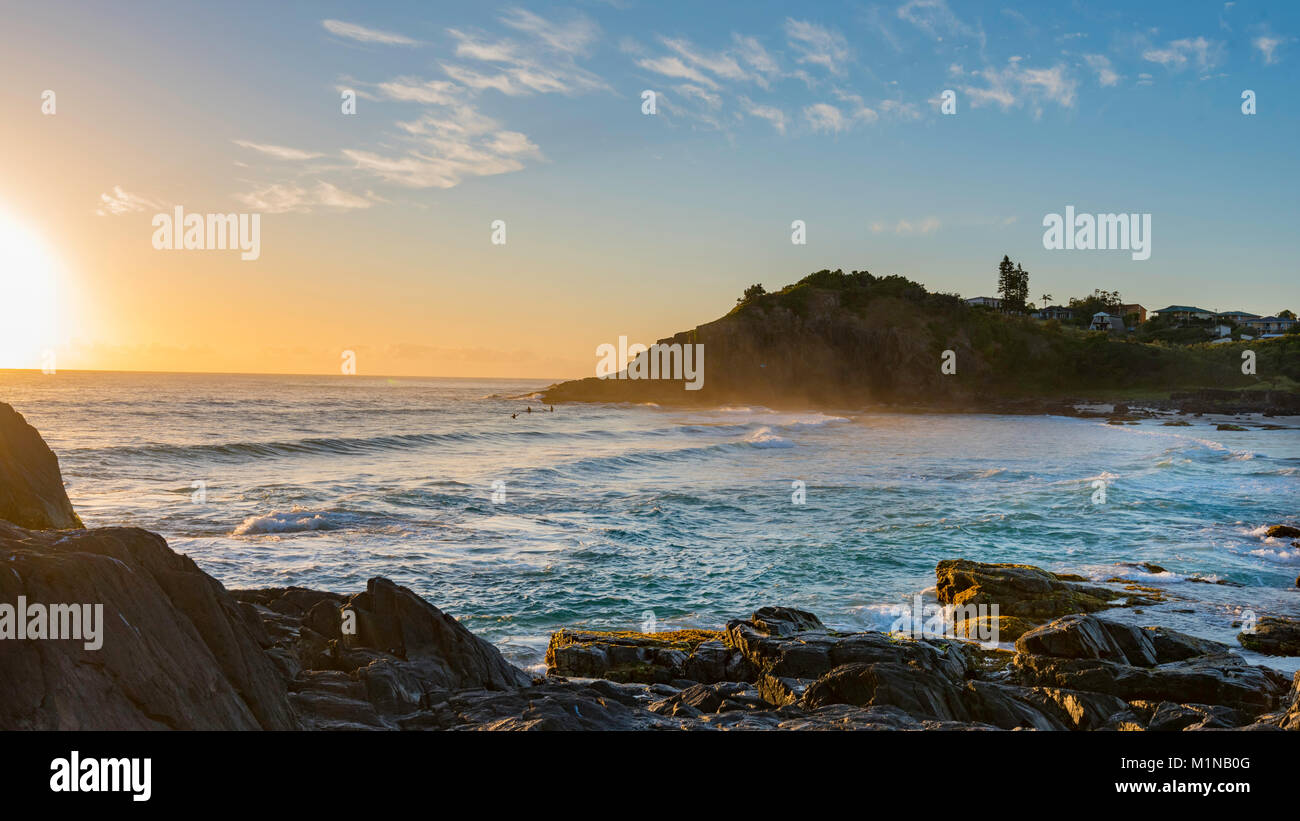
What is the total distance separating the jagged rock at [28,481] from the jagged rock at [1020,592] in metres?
17.0

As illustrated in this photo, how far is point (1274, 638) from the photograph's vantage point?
13.6 meters

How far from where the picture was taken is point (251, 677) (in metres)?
7.24

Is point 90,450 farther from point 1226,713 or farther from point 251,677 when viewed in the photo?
point 1226,713

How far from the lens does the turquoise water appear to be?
1795cm

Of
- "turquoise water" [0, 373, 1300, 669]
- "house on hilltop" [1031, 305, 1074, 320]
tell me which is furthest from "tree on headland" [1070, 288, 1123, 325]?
"turquoise water" [0, 373, 1300, 669]

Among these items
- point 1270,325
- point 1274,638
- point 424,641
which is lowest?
point 1274,638

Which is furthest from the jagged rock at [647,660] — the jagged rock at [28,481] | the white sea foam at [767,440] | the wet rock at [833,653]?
the white sea foam at [767,440]

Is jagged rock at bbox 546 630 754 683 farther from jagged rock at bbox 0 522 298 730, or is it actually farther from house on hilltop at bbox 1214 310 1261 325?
house on hilltop at bbox 1214 310 1261 325

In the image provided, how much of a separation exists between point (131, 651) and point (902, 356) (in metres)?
129

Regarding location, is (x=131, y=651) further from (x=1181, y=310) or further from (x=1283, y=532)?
(x=1181, y=310)

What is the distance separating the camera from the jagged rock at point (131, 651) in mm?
5402

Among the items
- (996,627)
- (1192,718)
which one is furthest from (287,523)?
(1192,718)

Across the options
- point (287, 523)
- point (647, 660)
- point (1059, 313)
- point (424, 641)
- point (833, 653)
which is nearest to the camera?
point (424, 641)
